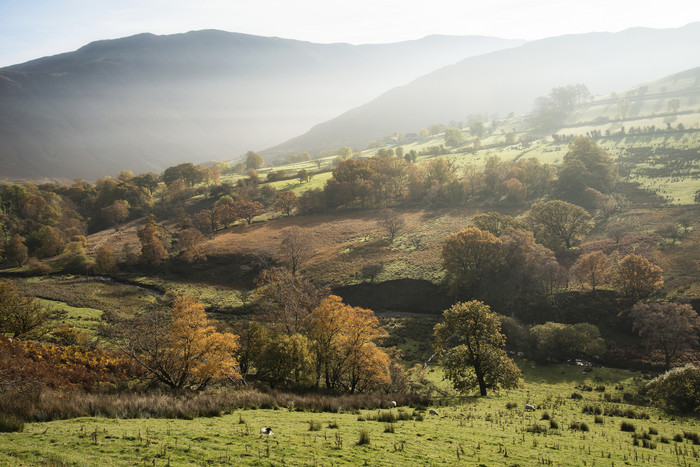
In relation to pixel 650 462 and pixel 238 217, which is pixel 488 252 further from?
pixel 238 217

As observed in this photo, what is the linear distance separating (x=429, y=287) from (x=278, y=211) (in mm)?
64576

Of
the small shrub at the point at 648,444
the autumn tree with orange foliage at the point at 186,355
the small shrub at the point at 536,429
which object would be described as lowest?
the small shrub at the point at 536,429

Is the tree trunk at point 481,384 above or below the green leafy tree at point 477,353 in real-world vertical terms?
below

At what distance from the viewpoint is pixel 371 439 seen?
47.3 ft

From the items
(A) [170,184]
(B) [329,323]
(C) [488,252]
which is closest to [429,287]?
(C) [488,252]

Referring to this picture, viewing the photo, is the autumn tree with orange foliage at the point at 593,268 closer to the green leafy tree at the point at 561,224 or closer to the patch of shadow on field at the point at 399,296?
the green leafy tree at the point at 561,224

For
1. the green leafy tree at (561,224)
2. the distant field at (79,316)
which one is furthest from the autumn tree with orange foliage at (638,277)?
the distant field at (79,316)

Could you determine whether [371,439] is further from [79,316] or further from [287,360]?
[79,316]

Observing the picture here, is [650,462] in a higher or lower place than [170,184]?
lower

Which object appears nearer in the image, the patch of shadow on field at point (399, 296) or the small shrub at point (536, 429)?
the small shrub at point (536, 429)

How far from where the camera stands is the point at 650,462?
13.9m

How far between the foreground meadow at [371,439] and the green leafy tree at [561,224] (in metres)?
46.0

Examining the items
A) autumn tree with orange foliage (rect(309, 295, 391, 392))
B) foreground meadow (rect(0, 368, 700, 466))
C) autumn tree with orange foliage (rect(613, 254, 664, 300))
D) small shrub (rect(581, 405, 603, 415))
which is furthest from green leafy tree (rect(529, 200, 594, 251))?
autumn tree with orange foliage (rect(309, 295, 391, 392))

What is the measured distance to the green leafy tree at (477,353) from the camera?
95.9 ft
